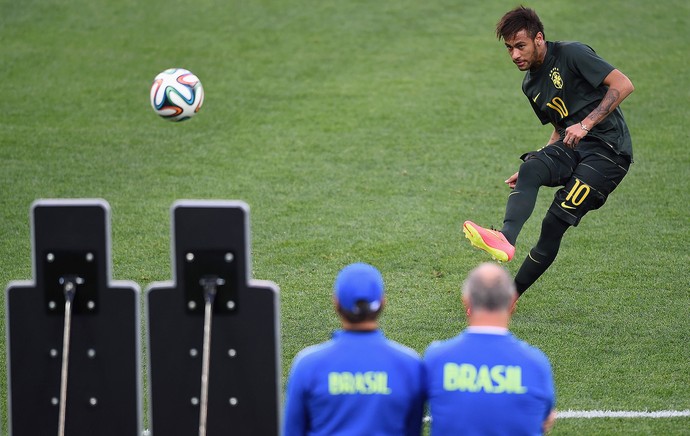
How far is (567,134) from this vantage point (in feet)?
24.4

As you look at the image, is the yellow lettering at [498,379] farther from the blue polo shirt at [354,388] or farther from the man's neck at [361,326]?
the man's neck at [361,326]

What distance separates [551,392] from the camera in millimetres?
4055

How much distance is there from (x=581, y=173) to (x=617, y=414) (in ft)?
6.68

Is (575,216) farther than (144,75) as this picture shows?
No

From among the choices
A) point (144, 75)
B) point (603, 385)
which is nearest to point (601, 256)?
point (603, 385)

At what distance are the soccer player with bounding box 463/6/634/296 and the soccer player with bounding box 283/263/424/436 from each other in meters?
3.39

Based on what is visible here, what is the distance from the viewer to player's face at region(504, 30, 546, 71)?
24.7ft

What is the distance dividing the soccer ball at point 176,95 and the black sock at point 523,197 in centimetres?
348

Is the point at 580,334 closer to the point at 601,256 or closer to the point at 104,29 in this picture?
the point at 601,256

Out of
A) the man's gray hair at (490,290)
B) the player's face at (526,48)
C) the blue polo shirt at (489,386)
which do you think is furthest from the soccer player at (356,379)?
the player's face at (526,48)

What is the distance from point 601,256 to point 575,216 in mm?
2012

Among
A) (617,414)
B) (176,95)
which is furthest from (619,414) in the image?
(176,95)

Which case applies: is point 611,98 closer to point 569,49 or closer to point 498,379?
point 569,49

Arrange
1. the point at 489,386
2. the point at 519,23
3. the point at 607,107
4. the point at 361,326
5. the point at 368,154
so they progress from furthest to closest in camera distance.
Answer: the point at 368,154, the point at 519,23, the point at 607,107, the point at 361,326, the point at 489,386
